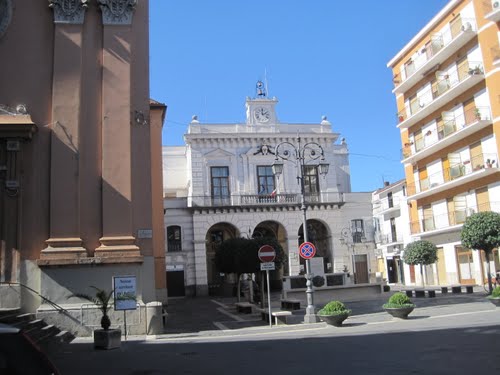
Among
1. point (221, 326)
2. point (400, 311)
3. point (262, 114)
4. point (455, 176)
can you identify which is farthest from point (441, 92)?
point (221, 326)

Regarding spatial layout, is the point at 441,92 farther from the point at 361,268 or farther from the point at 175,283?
the point at 175,283

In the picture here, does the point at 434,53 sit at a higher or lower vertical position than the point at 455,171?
higher

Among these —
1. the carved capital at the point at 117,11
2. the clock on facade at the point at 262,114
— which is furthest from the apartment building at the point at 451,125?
the carved capital at the point at 117,11

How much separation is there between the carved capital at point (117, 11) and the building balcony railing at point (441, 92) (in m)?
24.1

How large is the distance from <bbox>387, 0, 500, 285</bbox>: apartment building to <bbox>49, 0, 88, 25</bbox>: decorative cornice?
2499 centimetres

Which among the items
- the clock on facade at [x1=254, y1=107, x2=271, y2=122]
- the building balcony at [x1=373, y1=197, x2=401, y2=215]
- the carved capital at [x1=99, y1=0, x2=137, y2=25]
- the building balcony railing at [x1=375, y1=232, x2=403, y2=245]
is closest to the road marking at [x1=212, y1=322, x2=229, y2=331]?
the carved capital at [x1=99, y1=0, x2=137, y2=25]

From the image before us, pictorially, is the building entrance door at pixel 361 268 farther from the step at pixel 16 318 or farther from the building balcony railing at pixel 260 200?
the step at pixel 16 318

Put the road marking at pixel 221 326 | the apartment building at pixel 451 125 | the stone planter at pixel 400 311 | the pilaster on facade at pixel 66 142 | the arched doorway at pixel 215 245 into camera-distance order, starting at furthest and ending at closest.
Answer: the arched doorway at pixel 215 245 → the apartment building at pixel 451 125 → the road marking at pixel 221 326 → the stone planter at pixel 400 311 → the pilaster on facade at pixel 66 142

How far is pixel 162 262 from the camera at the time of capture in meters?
23.5

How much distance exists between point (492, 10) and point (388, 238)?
26284 mm

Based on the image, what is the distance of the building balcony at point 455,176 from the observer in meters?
31.8

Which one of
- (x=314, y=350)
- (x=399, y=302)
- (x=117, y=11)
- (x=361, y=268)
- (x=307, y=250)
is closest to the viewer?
(x=314, y=350)

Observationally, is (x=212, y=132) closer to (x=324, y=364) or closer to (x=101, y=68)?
(x=101, y=68)

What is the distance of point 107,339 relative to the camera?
11672 mm
